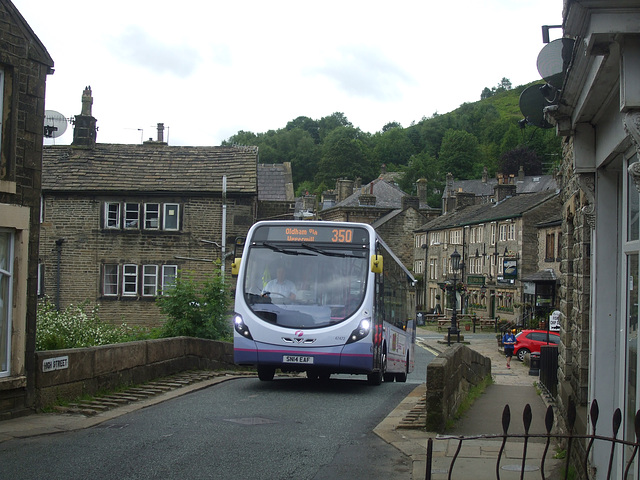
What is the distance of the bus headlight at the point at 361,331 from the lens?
536 inches

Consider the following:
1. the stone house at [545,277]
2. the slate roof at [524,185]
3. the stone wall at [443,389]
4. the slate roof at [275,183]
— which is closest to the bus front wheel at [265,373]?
the stone wall at [443,389]

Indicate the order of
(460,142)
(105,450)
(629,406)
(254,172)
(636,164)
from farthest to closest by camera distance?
1. (460,142)
2. (254,172)
3. (105,450)
4. (629,406)
5. (636,164)

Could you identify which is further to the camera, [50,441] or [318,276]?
[318,276]

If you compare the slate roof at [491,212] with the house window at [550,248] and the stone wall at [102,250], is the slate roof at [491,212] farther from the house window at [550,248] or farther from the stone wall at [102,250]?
the stone wall at [102,250]

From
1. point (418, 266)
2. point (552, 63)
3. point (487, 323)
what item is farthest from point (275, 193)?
point (418, 266)

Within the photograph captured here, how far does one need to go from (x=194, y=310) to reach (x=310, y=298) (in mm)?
6253

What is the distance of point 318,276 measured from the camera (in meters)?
14.1

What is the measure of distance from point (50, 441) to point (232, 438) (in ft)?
6.72

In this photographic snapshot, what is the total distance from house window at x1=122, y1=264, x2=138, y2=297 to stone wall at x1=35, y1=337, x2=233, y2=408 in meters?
16.5

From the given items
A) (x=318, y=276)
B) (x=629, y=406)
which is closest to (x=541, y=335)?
(x=318, y=276)

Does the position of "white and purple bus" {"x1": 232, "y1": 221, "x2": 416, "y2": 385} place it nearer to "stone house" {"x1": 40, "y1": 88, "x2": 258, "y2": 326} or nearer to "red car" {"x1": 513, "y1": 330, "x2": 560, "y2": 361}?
"stone house" {"x1": 40, "y1": 88, "x2": 258, "y2": 326}

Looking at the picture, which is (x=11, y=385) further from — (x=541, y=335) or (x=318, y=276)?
(x=541, y=335)

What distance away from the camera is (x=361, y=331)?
538 inches

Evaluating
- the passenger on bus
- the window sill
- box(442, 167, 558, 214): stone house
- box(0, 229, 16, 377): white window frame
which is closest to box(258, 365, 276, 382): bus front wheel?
the passenger on bus
